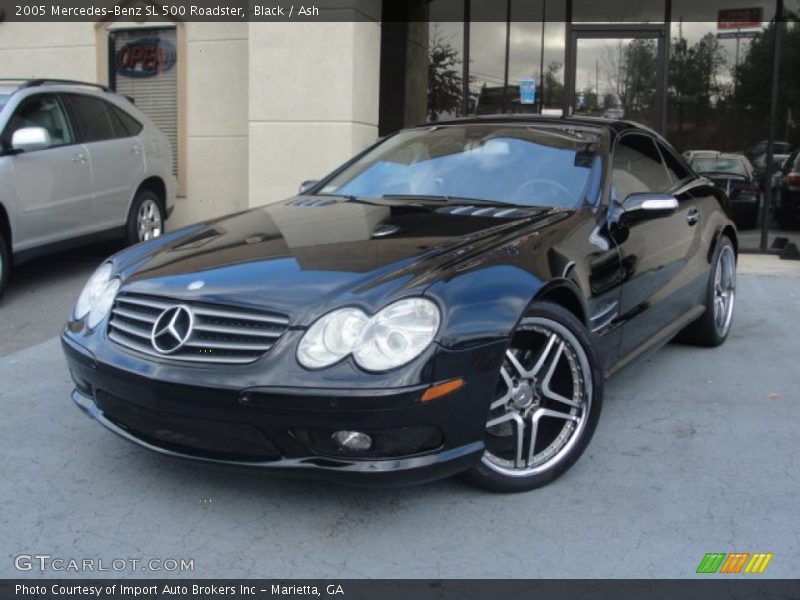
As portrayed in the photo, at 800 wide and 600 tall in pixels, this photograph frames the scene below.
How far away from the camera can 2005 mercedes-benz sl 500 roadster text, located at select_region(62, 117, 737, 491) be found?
2.83 metres

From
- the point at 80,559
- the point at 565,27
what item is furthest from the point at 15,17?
the point at 80,559

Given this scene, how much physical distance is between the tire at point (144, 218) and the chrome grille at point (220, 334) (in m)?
4.85

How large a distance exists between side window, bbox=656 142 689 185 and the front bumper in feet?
8.96

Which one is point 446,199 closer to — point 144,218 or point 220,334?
point 220,334

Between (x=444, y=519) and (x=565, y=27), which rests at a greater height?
(x=565, y=27)

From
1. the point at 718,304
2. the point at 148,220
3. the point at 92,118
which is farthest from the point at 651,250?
the point at 148,220

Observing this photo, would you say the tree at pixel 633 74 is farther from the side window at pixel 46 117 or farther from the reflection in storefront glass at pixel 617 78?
the side window at pixel 46 117

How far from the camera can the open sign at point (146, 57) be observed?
1025 centimetres

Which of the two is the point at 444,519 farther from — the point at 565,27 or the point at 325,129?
the point at 565,27

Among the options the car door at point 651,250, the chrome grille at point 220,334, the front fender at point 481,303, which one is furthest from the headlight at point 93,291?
the car door at point 651,250

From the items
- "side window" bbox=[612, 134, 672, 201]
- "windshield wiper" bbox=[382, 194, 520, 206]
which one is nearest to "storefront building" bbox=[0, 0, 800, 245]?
"side window" bbox=[612, 134, 672, 201]

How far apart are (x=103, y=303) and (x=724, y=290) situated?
13.2 feet

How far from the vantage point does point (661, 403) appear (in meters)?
4.49

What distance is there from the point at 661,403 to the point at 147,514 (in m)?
2.65
